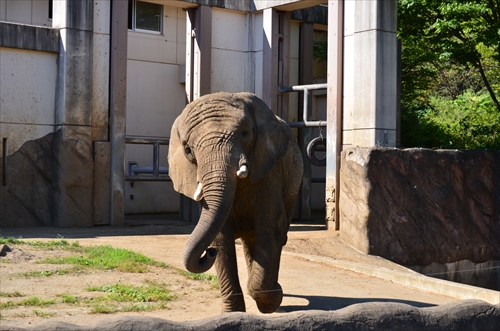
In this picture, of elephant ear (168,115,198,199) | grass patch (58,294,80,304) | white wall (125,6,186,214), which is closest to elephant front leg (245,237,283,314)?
elephant ear (168,115,198,199)

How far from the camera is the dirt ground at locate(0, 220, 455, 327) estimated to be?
7559 mm

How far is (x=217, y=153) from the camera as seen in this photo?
267 inches

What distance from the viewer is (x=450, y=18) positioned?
53.8ft

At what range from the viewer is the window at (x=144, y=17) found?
2030 cm

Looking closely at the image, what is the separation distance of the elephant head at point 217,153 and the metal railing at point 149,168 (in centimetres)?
854

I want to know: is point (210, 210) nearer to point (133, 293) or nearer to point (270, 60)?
point (133, 293)

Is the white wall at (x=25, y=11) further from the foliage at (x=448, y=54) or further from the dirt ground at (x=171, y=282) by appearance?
the foliage at (x=448, y=54)

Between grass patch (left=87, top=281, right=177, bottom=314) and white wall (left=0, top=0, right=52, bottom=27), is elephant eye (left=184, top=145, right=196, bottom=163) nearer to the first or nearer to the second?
grass patch (left=87, top=281, right=177, bottom=314)

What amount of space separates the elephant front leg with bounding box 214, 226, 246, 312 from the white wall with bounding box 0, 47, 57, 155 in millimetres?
7991

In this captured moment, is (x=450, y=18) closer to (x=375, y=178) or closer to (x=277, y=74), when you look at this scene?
(x=277, y=74)

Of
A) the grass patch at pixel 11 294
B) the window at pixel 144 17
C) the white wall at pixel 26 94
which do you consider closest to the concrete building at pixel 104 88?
the white wall at pixel 26 94

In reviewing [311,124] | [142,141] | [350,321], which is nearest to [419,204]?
[311,124]

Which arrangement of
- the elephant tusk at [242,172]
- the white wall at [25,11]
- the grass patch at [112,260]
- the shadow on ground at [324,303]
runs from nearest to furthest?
the elephant tusk at [242,172]
the shadow on ground at [324,303]
the grass patch at [112,260]
the white wall at [25,11]

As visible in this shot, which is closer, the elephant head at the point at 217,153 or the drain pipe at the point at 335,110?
the elephant head at the point at 217,153
